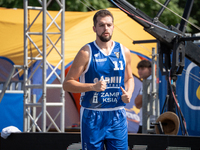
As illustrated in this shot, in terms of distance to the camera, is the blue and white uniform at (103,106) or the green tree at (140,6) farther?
the green tree at (140,6)

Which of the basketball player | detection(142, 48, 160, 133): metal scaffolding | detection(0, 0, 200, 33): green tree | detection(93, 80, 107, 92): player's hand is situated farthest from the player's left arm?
detection(0, 0, 200, 33): green tree

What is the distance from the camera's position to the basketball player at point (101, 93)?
8.75 ft

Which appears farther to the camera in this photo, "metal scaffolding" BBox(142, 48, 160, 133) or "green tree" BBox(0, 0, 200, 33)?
"green tree" BBox(0, 0, 200, 33)

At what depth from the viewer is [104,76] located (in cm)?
→ 270

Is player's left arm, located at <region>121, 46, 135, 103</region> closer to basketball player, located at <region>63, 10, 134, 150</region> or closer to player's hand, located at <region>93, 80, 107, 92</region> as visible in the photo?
basketball player, located at <region>63, 10, 134, 150</region>

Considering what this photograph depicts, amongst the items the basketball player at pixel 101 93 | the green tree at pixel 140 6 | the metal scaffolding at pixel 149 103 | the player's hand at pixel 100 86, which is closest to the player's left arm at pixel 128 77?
the basketball player at pixel 101 93

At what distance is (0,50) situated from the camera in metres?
8.61

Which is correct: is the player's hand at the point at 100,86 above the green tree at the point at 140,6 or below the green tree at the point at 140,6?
below

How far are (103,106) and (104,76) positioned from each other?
0.24m

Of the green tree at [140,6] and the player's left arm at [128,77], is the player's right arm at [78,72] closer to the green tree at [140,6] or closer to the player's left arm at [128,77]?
the player's left arm at [128,77]

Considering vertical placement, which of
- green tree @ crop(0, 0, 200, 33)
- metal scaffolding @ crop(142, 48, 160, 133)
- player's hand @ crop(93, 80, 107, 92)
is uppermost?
green tree @ crop(0, 0, 200, 33)

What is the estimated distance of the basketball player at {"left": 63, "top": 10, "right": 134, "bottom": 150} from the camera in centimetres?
267

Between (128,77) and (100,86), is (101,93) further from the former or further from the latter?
(128,77)

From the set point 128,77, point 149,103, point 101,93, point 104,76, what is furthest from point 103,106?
point 149,103
